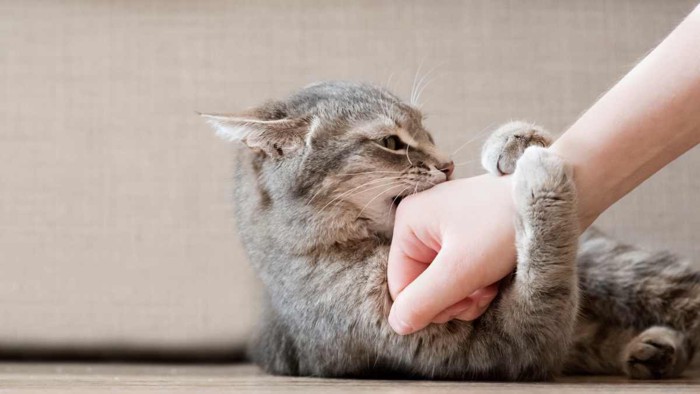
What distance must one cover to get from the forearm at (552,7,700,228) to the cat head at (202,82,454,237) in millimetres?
281

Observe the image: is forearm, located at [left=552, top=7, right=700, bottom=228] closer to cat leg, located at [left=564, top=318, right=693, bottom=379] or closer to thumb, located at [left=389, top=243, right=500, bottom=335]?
thumb, located at [left=389, top=243, right=500, bottom=335]

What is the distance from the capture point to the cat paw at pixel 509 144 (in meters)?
1.25

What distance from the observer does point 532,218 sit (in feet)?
3.77

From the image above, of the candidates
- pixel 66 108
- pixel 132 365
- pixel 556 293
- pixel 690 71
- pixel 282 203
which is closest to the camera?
pixel 690 71

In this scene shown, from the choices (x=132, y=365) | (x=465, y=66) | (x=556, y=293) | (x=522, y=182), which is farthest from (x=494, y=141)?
(x=132, y=365)

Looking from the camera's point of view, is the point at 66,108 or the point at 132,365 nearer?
the point at 132,365

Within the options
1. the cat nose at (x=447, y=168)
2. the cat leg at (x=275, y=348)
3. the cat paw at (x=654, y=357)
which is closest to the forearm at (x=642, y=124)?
the cat nose at (x=447, y=168)

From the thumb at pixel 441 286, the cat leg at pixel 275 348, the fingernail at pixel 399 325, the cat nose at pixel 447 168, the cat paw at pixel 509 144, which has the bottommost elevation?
the cat leg at pixel 275 348

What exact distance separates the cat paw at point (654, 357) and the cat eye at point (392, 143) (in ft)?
1.86

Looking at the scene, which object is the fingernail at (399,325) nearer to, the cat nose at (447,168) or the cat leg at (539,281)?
the cat leg at (539,281)

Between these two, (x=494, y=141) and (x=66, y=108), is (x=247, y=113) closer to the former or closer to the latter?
(x=494, y=141)

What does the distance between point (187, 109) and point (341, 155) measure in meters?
0.77

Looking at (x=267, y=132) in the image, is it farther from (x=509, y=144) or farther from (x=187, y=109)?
(x=187, y=109)

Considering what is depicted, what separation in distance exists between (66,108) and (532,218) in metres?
1.35
